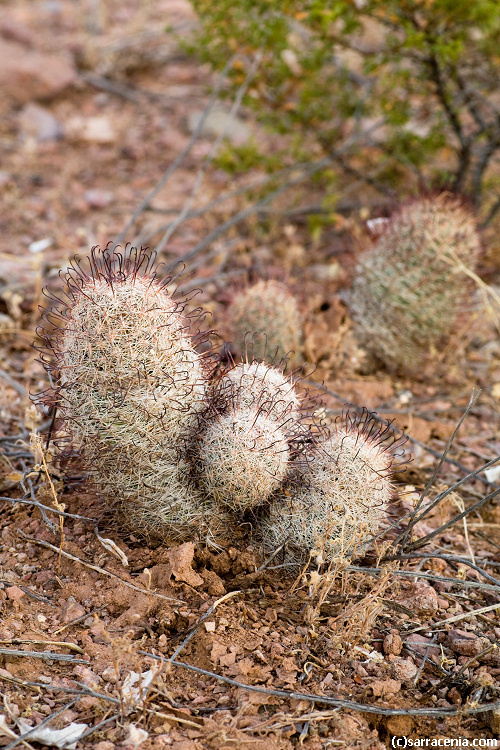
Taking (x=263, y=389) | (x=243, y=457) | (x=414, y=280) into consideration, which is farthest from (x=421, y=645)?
(x=414, y=280)

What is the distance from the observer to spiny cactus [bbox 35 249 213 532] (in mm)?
2330

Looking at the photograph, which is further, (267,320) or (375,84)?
(375,84)

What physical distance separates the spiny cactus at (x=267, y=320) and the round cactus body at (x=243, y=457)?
1402 millimetres

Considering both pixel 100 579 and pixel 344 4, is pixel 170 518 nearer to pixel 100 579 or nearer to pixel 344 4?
pixel 100 579

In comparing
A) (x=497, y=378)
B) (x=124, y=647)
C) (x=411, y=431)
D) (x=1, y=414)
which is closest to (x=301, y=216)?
(x=497, y=378)

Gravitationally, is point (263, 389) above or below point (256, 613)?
above

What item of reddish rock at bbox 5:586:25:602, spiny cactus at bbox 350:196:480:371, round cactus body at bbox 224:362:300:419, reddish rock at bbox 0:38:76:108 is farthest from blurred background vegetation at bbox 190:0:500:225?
reddish rock at bbox 5:586:25:602

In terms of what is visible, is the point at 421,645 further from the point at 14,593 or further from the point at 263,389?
the point at 14,593

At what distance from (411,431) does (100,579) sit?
1834 millimetres

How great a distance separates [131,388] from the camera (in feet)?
7.75

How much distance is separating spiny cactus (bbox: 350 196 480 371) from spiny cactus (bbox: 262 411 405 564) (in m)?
1.70

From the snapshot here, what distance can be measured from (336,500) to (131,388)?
0.80 metres

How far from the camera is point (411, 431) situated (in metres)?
3.66

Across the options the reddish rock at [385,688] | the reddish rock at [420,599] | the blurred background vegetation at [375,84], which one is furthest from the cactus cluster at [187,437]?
the blurred background vegetation at [375,84]
